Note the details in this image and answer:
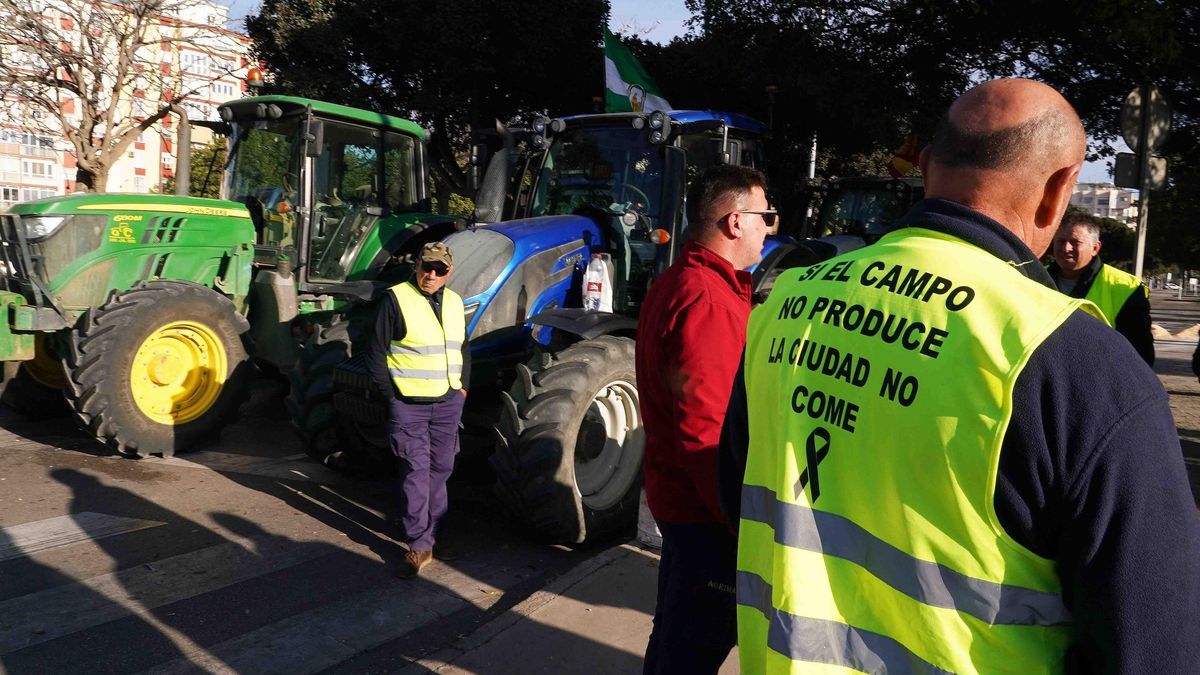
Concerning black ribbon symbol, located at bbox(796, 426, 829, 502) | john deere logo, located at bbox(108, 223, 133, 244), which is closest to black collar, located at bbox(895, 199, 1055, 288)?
black ribbon symbol, located at bbox(796, 426, 829, 502)

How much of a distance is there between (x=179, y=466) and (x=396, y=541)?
261 centimetres

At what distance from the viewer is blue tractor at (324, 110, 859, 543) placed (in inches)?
206

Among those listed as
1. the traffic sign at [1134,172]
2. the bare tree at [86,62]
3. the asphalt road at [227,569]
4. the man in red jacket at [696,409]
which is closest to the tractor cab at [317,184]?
the asphalt road at [227,569]

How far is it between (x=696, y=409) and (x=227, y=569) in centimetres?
356

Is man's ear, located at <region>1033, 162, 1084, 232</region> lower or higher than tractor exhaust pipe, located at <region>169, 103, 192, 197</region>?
lower

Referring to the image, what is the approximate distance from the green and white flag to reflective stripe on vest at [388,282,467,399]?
6.55m

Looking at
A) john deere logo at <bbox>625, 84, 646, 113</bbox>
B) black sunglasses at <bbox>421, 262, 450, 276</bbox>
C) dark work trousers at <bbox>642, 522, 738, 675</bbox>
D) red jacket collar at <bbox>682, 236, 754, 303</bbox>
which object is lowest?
dark work trousers at <bbox>642, 522, 738, 675</bbox>

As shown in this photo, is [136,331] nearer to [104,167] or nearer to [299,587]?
Result: [299,587]

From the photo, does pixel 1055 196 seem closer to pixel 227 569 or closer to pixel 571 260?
pixel 227 569

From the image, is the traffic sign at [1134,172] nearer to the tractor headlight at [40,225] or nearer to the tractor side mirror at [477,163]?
the tractor side mirror at [477,163]

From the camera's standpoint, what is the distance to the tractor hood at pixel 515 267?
6.04 metres

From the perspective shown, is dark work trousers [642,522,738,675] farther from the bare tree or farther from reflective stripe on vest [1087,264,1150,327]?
the bare tree

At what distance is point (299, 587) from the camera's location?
4.96 m

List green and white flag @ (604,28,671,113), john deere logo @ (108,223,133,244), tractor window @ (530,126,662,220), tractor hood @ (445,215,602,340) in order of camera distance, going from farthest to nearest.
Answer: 1. green and white flag @ (604,28,671,113)
2. john deere logo @ (108,223,133,244)
3. tractor window @ (530,126,662,220)
4. tractor hood @ (445,215,602,340)
